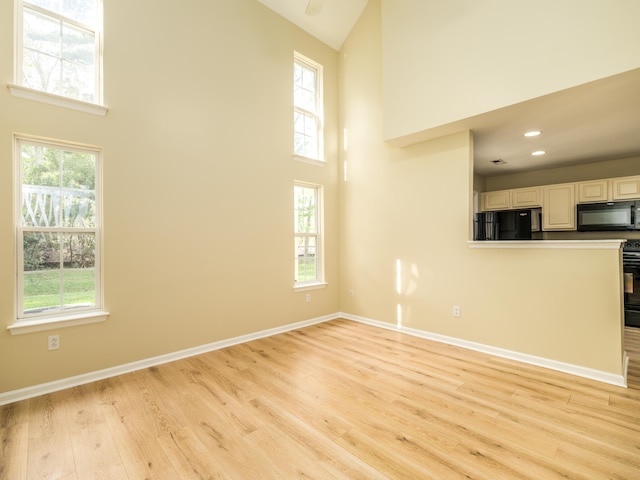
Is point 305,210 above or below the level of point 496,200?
below

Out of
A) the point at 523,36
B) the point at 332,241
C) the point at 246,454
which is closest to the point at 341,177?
the point at 332,241

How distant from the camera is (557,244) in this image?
2982 mm

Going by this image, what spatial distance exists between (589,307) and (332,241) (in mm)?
3223

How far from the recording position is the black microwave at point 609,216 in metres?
4.36

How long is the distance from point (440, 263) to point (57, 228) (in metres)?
4.03

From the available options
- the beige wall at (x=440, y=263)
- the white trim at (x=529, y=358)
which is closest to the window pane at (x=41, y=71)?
the beige wall at (x=440, y=263)

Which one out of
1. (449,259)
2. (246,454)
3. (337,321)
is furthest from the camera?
(337,321)

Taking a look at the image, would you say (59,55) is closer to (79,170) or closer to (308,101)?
(79,170)

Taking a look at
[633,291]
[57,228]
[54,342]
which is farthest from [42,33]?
[633,291]

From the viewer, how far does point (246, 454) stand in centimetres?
181

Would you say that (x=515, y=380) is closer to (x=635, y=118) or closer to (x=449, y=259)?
(x=449, y=259)

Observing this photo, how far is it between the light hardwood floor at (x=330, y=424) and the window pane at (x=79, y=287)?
75 cm

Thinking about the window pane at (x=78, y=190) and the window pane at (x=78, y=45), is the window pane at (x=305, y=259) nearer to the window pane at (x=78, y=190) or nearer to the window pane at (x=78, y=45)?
the window pane at (x=78, y=190)

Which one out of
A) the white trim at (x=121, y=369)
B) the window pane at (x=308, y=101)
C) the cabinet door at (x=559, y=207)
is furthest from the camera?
the cabinet door at (x=559, y=207)
